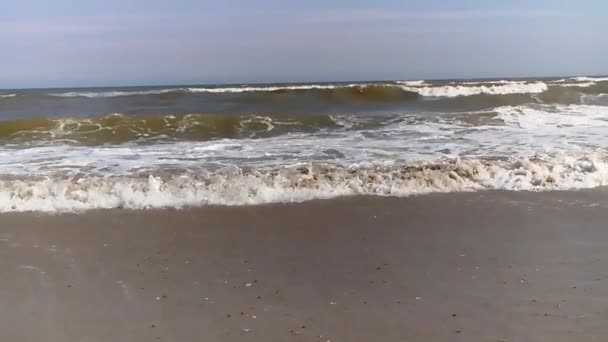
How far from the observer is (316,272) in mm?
4094

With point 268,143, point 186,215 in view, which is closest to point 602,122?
point 268,143

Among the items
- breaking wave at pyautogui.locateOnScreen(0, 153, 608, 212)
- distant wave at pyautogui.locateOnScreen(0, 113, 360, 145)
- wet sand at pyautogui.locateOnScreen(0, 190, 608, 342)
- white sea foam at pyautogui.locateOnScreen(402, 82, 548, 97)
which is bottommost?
wet sand at pyautogui.locateOnScreen(0, 190, 608, 342)

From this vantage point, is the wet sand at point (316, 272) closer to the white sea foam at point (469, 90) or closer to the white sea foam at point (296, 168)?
the white sea foam at point (296, 168)

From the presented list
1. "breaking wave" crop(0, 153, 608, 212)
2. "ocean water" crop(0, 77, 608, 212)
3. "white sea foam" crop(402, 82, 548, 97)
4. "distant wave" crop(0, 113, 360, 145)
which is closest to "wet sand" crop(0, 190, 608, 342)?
"breaking wave" crop(0, 153, 608, 212)

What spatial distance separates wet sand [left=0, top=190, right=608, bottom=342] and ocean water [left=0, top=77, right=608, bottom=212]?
60 cm

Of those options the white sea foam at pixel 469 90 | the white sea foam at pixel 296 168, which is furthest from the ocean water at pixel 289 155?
the white sea foam at pixel 469 90

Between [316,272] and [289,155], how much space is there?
4890 mm

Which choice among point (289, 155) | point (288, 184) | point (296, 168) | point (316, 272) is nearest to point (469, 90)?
point (289, 155)

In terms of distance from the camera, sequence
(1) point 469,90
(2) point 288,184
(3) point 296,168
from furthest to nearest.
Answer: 1. (1) point 469,90
2. (3) point 296,168
3. (2) point 288,184

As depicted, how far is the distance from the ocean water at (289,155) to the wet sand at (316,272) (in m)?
0.60

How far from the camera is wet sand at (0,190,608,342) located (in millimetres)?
3199

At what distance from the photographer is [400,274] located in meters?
4.02

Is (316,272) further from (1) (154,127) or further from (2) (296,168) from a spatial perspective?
(1) (154,127)

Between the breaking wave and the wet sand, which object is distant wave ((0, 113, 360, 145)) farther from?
the wet sand
